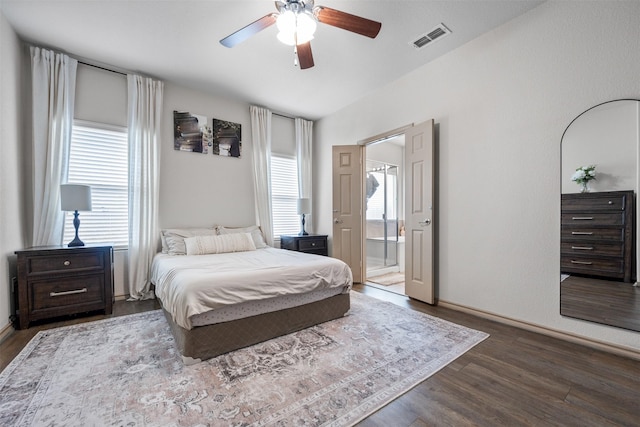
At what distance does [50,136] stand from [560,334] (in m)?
5.38

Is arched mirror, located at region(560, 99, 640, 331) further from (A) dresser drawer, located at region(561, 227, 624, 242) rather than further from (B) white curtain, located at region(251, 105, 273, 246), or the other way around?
(B) white curtain, located at region(251, 105, 273, 246)

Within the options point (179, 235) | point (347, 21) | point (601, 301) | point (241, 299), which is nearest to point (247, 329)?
point (241, 299)

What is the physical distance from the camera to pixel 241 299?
2.02 m

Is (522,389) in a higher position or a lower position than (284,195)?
lower

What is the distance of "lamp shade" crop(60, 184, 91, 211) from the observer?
8.83 ft

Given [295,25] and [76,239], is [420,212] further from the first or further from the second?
[76,239]

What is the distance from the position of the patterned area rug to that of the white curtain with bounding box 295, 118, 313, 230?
9.45 ft

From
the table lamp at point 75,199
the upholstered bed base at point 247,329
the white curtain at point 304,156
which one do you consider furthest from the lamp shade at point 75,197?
the white curtain at point 304,156

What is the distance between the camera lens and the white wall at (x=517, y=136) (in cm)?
212

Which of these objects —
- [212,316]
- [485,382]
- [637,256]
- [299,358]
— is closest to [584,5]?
[637,256]

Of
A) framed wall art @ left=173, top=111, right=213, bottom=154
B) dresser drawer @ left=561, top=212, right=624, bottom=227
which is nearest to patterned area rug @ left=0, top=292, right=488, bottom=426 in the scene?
dresser drawer @ left=561, top=212, right=624, bottom=227

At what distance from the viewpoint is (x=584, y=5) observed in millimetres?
2168

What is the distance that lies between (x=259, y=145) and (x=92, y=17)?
7.65ft

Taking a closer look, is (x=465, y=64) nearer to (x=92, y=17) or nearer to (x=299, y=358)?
(x=299, y=358)
